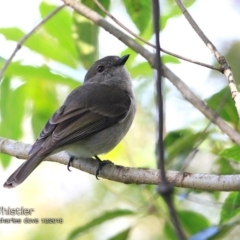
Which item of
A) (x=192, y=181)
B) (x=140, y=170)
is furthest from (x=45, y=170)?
(x=192, y=181)

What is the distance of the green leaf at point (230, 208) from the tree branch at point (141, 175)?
1.76 feet

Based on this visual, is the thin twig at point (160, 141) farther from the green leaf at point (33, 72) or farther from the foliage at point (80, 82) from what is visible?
the green leaf at point (33, 72)

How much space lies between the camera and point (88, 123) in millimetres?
4262

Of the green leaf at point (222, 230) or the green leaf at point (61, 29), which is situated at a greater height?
the green leaf at point (61, 29)

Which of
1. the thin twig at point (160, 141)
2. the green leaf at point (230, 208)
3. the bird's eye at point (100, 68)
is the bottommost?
the thin twig at point (160, 141)

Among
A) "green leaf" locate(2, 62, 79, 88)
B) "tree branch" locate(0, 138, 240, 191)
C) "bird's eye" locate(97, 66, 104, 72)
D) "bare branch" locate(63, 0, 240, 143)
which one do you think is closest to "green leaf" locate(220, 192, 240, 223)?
"tree branch" locate(0, 138, 240, 191)

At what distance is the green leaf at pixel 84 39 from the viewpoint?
3.87 metres

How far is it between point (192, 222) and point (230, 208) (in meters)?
0.53

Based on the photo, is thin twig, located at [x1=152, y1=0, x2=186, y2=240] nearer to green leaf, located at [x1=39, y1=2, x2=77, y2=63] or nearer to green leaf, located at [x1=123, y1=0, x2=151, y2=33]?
green leaf, located at [x1=123, y1=0, x2=151, y2=33]

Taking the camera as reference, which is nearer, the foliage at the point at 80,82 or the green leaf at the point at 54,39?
the foliage at the point at 80,82

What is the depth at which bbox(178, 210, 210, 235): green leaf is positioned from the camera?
141 inches

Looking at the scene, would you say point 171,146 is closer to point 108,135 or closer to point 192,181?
point 108,135

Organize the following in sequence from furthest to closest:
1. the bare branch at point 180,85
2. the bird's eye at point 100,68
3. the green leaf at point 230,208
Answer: the bird's eye at point 100,68 < the green leaf at point 230,208 < the bare branch at point 180,85

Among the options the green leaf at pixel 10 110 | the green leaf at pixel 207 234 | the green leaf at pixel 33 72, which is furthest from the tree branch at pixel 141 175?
the green leaf at pixel 33 72
